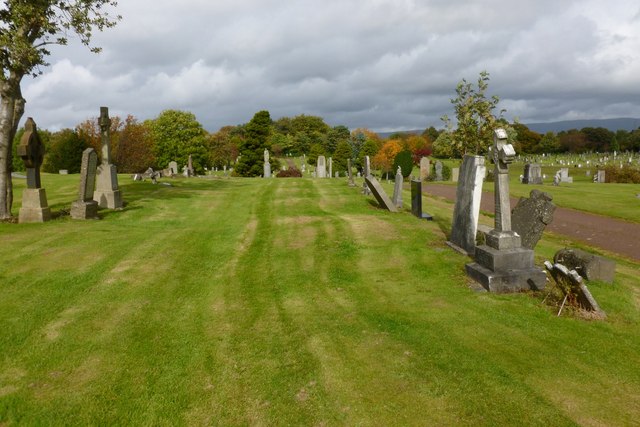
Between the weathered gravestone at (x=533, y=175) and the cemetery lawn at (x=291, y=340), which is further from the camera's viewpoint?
the weathered gravestone at (x=533, y=175)

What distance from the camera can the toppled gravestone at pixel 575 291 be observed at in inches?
271

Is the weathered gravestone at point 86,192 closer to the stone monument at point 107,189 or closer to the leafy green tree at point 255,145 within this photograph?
the stone monument at point 107,189

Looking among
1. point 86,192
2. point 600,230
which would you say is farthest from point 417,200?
point 86,192

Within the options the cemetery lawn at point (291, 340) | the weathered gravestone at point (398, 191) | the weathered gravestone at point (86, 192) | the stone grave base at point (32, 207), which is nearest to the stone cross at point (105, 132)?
the weathered gravestone at point (86, 192)

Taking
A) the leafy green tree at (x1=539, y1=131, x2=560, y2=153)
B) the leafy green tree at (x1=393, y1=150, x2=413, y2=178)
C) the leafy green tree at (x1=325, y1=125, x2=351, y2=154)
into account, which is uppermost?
the leafy green tree at (x1=325, y1=125, x2=351, y2=154)

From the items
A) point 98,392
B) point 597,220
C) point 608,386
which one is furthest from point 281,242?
point 597,220

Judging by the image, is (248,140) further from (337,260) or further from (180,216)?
(337,260)

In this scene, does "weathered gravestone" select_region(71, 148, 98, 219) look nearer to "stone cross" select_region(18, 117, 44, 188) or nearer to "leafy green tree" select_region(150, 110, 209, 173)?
"stone cross" select_region(18, 117, 44, 188)

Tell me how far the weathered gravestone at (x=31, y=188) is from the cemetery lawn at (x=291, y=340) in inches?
95.4

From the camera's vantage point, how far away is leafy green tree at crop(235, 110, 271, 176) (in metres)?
54.9

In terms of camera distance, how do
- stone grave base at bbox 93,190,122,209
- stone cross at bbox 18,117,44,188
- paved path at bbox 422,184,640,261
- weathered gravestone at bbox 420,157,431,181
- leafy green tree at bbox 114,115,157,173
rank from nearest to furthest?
1. paved path at bbox 422,184,640,261
2. stone cross at bbox 18,117,44,188
3. stone grave base at bbox 93,190,122,209
4. weathered gravestone at bbox 420,157,431,181
5. leafy green tree at bbox 114,115,157,173

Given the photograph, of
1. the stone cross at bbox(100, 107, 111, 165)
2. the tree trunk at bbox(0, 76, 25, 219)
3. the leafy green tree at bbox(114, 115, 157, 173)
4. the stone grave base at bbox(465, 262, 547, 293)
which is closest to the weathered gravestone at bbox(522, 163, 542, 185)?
the stone grave base at bbox(465, 262, 547, 293)

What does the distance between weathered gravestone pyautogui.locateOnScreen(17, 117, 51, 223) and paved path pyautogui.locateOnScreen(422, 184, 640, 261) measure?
18.4 m

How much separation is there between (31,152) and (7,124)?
1.13 m
